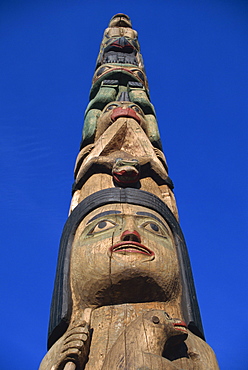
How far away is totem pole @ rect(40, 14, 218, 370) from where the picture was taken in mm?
2869

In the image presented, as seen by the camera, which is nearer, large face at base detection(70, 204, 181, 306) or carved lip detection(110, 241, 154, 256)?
large face at base detection(70, 204, 181, 306)

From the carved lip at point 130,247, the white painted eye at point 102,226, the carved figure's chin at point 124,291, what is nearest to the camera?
the carved figure's chin at point 124,291

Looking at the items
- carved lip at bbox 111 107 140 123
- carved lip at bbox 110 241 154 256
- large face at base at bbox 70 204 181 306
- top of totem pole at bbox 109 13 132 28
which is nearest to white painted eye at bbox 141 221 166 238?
large face at base at bbox 70 204 181 306

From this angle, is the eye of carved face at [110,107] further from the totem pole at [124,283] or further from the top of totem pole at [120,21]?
the top of totem pole at [120,21]

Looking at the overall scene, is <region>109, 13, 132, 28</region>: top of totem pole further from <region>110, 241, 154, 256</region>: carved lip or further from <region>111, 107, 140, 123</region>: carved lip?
<region>110, 241, 154, 256</region>: carved lip

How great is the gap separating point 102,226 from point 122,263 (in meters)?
0.68

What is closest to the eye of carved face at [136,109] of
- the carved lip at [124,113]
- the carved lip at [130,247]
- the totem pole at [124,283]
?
the carved lip at [124,113]

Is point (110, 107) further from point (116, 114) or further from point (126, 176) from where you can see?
point (126, 176)

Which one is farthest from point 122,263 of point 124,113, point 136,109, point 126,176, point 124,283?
point 136,109

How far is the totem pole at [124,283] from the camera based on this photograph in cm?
287

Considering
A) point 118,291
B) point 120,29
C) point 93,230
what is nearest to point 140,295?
point 118,291

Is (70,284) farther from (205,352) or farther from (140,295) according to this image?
(205,352)

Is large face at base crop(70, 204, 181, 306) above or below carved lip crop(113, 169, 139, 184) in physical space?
below

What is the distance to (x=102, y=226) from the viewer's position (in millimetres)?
4020
